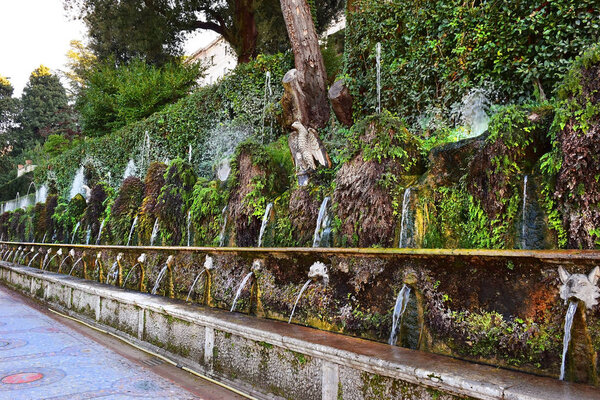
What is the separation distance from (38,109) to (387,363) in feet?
190

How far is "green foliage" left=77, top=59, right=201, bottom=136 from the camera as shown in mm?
17531

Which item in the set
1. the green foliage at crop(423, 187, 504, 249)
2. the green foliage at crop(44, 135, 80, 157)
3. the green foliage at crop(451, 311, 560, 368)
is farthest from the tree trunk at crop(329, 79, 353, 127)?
the green foliage at crop(44, 135, 80, 157)

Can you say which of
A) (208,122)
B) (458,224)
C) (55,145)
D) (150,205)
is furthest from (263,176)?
(55,145)

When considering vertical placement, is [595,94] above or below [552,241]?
above

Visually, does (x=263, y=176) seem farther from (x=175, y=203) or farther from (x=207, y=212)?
(x=175, y=203)

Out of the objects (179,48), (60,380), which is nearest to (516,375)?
(60,380)

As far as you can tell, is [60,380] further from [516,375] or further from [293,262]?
[516,375]

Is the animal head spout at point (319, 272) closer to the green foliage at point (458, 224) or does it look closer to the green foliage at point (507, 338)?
the green foliage at point (507, 338)

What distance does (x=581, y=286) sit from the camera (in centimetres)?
229

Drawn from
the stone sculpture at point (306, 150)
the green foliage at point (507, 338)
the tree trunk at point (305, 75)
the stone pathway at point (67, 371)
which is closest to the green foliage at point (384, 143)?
the stone sculpture at point (306, 150)

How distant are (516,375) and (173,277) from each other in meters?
4.22

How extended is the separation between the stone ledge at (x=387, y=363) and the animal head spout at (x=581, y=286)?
464mm

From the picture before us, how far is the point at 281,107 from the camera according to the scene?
1068 cm

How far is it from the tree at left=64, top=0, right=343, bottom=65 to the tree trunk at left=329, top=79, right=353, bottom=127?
325 inches
